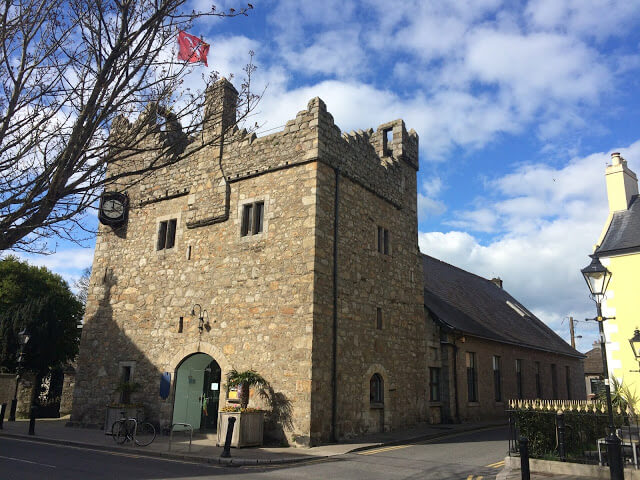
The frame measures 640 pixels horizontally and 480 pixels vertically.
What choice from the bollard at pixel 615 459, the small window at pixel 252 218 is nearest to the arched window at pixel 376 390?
the small window at pixel 252 218

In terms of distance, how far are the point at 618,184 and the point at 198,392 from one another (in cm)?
1532

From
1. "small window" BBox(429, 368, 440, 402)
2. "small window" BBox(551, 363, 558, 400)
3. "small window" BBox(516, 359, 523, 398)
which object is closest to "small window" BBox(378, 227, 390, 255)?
"small window" BBox(429, 368, 440, 402)

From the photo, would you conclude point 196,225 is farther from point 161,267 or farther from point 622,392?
point 622,392

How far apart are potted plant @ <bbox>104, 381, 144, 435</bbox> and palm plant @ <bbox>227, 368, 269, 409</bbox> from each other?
3809 mm

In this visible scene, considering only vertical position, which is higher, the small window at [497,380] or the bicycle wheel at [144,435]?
the small window at [497,380]

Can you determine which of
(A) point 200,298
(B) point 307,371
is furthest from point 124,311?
(B) point 307,371

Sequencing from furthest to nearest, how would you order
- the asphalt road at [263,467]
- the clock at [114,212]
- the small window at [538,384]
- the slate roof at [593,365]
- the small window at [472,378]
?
the slate roof at [593,365]
the small window at [538,384]
the small window at [472,378]
the clock at [114,212]
the asphalt road at [263,467]

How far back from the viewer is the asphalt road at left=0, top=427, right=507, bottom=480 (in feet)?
30.7

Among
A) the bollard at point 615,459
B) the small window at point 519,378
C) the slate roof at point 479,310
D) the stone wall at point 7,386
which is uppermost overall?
the slate roof at point 479,310

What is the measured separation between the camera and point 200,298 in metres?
16.2

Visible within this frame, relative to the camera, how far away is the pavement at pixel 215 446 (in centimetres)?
1126

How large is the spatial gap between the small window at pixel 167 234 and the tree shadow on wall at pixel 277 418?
6.72 meters

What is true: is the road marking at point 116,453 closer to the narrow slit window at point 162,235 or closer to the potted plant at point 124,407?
the potted plant at point 124,407

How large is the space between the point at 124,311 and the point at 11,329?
9286 millimetres
